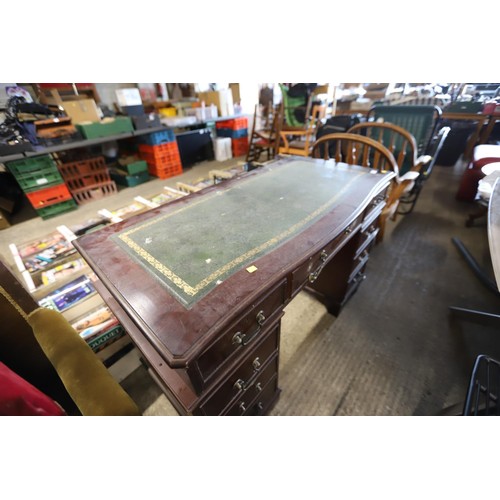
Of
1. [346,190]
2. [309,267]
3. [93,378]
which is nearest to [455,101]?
[346,190]

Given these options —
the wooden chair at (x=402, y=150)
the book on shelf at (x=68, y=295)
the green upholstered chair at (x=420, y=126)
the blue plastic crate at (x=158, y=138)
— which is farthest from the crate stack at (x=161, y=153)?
the green upholstered chair at (x=420, y=126)

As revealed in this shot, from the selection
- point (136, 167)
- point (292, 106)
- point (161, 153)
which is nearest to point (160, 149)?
point (161, 153)

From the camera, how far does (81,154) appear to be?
3379mm

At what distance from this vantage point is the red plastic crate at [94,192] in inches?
127

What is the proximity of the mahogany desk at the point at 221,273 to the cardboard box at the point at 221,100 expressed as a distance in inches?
152

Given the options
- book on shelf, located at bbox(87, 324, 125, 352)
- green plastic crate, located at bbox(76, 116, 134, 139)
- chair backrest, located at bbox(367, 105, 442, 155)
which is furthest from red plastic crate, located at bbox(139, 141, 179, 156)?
book on shelf, located at bbox(87, 324, 125, 352)

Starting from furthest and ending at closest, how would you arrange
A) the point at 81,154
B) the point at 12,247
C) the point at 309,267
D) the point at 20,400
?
the point at 81,154, the point at 12,247, the point at 309,267, the point at 20,400

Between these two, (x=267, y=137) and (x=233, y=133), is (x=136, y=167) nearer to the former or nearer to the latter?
(x=233, y=133)

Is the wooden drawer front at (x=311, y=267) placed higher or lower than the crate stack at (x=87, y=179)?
higher

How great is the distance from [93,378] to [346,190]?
4.09ft

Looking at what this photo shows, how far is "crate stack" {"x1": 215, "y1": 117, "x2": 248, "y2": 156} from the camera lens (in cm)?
468

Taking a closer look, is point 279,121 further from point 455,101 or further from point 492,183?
point 492,183

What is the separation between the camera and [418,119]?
7.65 feet

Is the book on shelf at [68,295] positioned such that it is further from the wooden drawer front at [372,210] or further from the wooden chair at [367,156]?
the wooden chair at [367,156]
